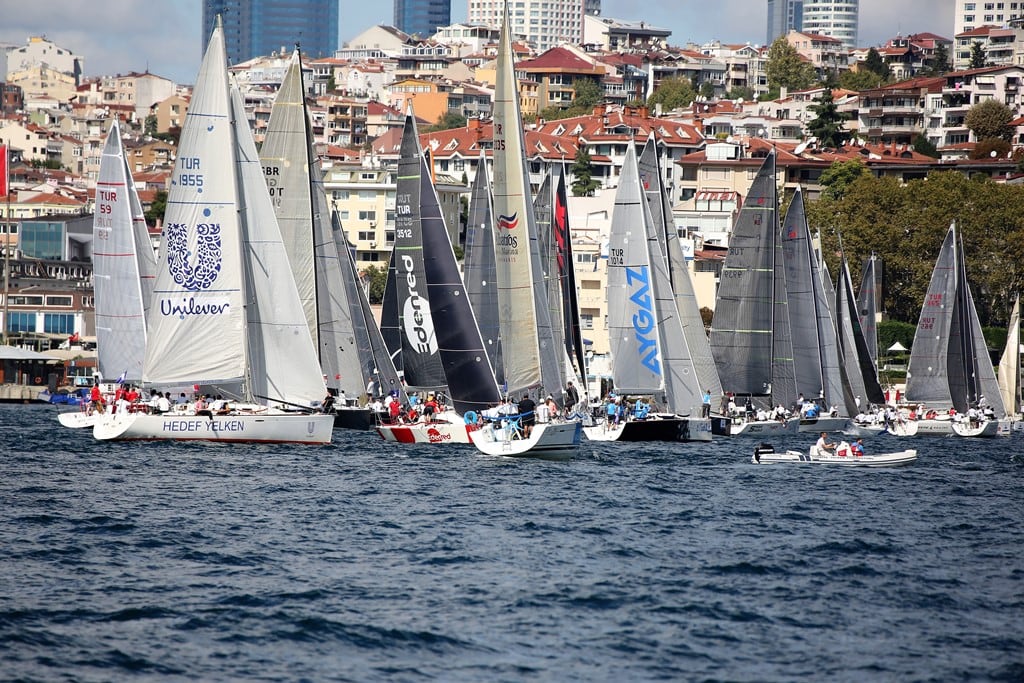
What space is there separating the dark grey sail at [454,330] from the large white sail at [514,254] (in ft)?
3.57

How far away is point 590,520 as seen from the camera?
2903cm

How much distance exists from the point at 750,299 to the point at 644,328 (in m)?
6.62

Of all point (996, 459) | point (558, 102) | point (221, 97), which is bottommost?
point (996, 459)

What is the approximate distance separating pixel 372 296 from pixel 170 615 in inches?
3273

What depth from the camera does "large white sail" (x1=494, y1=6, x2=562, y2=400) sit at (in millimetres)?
37000

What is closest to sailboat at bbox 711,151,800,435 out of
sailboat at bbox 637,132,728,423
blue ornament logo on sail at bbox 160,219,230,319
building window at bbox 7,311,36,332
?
sailboat at bbox 637,132,728,423

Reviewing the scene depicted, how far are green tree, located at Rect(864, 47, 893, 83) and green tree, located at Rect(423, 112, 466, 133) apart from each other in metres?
45.7

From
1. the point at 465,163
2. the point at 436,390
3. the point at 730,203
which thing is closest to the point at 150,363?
the point at 436,390

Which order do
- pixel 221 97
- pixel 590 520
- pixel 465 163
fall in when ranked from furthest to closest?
1. pixel 465 163
2. pixel 221 97
3. pixel 590 520

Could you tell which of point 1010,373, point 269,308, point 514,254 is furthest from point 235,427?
point 1010,373

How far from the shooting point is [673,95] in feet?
604

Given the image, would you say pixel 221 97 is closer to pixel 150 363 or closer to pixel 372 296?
pixel 150 363

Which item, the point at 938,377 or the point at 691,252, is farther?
the point at 691,252

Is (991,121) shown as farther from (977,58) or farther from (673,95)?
(673,95)
